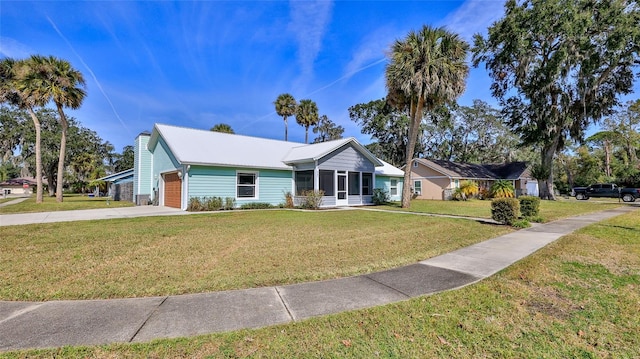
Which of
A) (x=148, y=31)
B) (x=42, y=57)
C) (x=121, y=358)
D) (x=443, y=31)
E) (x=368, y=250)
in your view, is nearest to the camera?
(x=121, y=358)

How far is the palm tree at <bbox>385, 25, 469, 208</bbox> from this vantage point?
16.2 meters

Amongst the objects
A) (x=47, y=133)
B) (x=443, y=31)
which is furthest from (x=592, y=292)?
(x=47, y=133)

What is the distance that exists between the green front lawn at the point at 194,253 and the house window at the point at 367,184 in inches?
422

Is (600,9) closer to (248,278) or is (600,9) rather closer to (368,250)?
(368,250)

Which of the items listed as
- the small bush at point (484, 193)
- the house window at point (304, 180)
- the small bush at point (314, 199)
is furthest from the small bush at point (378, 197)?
the small bush at point (484, 193)

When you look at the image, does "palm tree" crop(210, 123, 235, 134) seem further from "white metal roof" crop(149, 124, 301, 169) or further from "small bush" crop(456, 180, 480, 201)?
"small bush" crop(456, 180, 480, 201)

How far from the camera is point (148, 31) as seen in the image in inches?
542

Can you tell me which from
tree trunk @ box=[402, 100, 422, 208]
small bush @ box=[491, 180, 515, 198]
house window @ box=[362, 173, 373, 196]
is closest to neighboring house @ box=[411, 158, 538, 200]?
small bush @ box=[491, 180, 515, 198]

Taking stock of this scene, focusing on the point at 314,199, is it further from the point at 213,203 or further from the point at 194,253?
the point at 194,253

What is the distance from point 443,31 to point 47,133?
46.2m

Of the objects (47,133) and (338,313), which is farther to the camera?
(47,133)

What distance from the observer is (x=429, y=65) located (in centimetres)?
1622

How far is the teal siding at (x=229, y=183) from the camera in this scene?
1559 centimetres

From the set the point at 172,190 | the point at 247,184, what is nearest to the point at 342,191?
the point at 247,184
